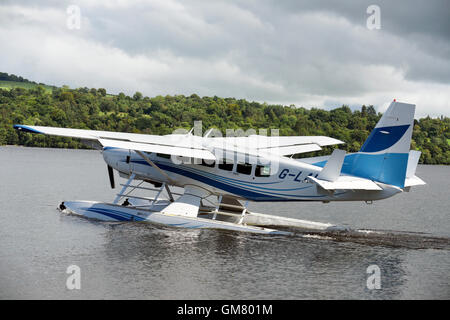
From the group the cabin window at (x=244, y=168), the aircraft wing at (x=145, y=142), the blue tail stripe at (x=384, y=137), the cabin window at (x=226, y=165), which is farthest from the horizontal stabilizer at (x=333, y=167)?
the aircraft wing at (x=145, y=142)

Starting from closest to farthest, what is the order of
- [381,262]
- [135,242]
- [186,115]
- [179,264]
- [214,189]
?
[179,264]
[381,262]
[135,242]
[214,189]
[186,115]

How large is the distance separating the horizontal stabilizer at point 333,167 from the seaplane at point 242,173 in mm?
27

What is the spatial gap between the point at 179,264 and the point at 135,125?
82.8 m

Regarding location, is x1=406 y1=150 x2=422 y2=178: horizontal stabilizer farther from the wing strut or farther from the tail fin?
the wing strut

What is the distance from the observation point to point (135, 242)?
47.2ft

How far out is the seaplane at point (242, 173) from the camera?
48.0 ft

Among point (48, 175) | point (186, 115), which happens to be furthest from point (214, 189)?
point (186, 115)

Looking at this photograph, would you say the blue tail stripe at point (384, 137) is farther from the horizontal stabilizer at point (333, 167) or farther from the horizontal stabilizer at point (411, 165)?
the horizontal stabilizer at point (411, 165)

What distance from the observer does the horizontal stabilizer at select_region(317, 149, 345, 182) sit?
14.7m

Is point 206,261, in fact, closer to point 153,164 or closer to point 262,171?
point 262,171

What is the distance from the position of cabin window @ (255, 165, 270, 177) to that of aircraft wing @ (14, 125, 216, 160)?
1335mm

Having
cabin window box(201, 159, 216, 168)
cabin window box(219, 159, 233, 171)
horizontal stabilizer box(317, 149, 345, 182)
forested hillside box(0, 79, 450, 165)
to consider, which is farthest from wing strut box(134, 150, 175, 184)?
forested hillside box(0, 79, 450, 165)

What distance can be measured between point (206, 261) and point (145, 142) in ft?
16.4
